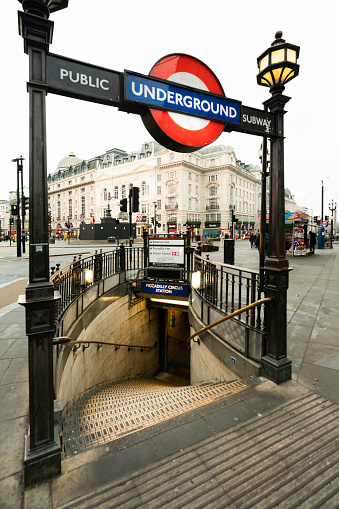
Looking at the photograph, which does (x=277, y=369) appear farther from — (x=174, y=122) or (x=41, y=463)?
(x=174, y=122)

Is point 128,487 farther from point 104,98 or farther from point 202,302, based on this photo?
point 202,302

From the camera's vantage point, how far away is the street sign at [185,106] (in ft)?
8.00

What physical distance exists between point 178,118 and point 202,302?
4213 mm

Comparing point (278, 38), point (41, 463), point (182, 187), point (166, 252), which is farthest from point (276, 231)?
point (182, 187)

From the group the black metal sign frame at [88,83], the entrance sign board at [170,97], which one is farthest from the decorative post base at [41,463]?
the entrance sign board at [170,97]

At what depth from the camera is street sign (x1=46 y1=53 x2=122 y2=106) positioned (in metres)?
2.18

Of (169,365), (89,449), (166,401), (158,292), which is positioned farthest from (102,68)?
(169,365)

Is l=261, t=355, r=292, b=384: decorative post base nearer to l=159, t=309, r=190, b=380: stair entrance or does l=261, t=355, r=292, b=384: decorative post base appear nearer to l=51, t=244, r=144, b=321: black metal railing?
l=51, t=244, r=144, b=321: black metal railing

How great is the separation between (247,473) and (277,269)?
225cm

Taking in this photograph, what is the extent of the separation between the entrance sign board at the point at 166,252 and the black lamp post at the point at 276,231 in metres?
5.27

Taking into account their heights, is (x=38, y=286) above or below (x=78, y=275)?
above

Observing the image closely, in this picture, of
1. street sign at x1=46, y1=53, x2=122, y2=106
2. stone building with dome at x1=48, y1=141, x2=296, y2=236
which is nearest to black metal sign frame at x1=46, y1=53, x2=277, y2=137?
street sign at x1=46, y1=53, x2=122, y2=106

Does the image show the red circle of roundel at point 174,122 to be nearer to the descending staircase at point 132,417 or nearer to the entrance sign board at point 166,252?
the descending staircase at point 132,417

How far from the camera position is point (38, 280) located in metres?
2.18
